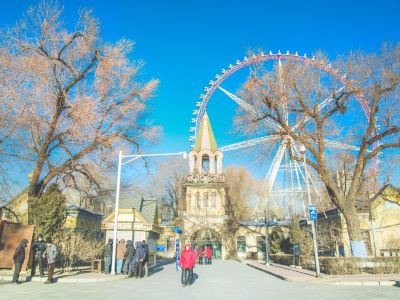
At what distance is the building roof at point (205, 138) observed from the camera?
43062 millimetres

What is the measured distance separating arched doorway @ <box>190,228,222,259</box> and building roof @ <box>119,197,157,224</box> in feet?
42.0

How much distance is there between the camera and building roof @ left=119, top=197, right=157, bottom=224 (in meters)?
26.5

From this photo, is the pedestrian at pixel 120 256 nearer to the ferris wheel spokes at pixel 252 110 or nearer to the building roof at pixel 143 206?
the building roof at pixel 143 206

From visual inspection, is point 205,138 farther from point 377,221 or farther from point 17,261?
point 17,261

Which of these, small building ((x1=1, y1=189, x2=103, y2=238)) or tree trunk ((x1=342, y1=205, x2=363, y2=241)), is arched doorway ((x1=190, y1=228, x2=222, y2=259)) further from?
tree trunk ((x1=342, y1=205, x2=363, y2=241))

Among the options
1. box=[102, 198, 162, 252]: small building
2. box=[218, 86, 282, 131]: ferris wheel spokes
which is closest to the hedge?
box=[218, 86, 282, 131]: ferris wheel spokes

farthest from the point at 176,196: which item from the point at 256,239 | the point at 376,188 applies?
the point at 376,188

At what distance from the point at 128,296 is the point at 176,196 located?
4248cm

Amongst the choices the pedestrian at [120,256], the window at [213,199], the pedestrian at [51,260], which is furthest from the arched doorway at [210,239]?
the pedestrian at [51,260]

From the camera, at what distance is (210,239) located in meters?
39.7

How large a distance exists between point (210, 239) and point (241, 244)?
398 cm

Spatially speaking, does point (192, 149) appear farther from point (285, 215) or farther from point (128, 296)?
point (128, 296)

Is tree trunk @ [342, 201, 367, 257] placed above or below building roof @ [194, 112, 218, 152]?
below

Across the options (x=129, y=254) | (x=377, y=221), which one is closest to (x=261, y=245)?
(x=377, y=221)
